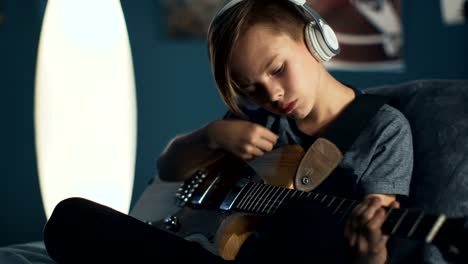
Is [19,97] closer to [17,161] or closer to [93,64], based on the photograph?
[17,161]

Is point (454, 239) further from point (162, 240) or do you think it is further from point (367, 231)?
point (162, 240)

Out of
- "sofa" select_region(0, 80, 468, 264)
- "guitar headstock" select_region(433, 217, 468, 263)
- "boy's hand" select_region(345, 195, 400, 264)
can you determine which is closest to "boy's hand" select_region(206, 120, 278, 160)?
"sofa" select_region(0, 80, 468, 264)

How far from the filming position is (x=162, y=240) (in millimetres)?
1127

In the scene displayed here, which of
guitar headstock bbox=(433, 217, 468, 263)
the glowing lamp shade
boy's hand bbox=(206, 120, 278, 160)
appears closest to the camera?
guitar headstock bbox=(433, 217, 468, 263)

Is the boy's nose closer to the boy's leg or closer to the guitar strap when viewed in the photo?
the guitar strap

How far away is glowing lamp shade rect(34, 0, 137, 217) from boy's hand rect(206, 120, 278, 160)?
1.93ft

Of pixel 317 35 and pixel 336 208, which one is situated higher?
pixel 317 35

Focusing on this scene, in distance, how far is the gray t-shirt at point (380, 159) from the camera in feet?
4.05

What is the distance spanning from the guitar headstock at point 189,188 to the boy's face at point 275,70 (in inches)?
10.6

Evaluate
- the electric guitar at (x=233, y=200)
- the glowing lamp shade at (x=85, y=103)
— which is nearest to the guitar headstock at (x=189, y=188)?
the electric guitar at (x=233, y=200)

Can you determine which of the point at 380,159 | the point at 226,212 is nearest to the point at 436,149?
the point at 380,159

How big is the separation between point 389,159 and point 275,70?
0.25 m

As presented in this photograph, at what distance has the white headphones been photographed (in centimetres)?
129

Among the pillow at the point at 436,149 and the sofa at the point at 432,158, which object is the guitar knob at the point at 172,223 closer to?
the sofa at the point at 432,158
